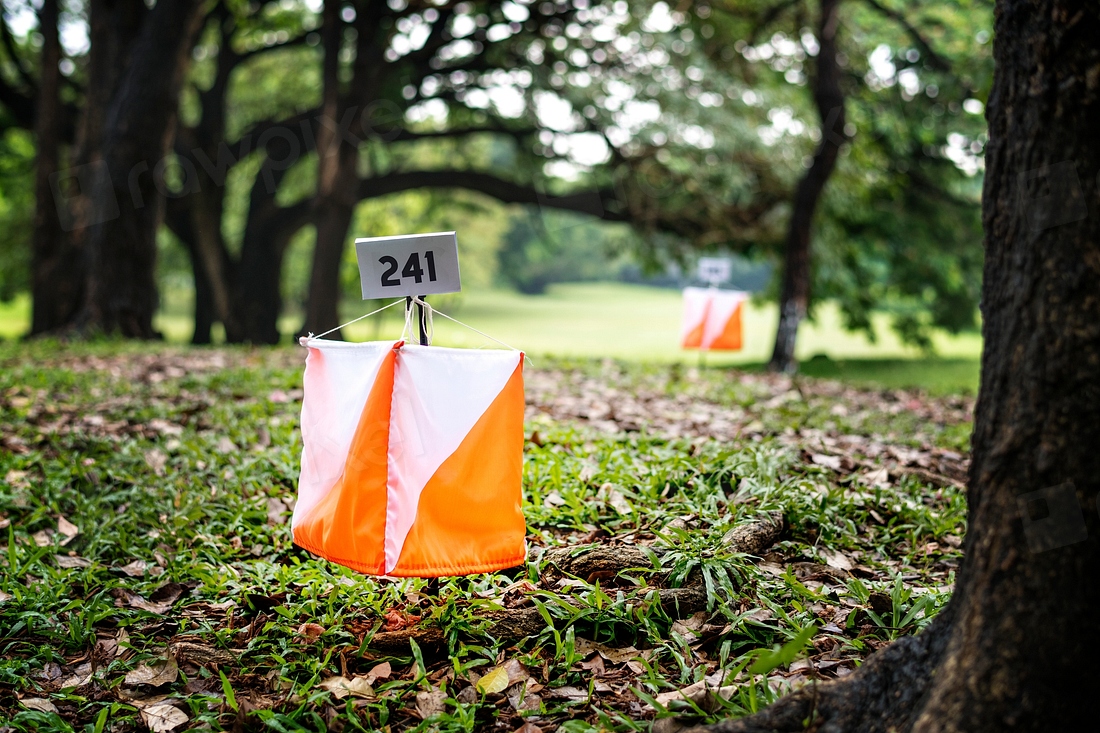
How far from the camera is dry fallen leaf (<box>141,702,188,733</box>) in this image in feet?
7.82

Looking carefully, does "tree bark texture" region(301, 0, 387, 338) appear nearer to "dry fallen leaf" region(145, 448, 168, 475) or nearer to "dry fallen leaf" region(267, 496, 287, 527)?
"dry fallen leaf" region(145, 448, 168, 475)

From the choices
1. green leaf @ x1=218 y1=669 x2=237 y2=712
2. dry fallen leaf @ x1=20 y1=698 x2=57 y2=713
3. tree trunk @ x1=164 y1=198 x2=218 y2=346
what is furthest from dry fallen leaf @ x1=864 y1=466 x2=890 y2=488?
tree trunk @ x1=164 y1=198 x2=218 y2=346

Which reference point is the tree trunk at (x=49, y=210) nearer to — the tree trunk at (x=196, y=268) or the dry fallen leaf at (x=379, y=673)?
the tree trunk at (x=196, y=268)

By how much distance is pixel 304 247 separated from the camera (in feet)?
115

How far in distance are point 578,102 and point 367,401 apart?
1105cm

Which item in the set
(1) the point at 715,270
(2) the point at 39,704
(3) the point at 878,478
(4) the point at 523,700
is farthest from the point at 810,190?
(2) the point at 39,704

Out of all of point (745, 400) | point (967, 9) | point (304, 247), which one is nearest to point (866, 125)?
point (967, 9)

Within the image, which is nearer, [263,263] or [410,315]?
[410,315]

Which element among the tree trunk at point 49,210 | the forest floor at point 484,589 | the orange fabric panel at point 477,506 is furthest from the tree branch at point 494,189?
the orange fabric panel at point 477,506

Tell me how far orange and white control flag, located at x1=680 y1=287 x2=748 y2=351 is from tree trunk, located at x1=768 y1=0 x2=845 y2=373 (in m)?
2.15

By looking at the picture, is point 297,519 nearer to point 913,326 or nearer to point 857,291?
point 857,291

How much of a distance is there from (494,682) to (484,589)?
0.55 m

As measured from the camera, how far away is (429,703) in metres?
2.43

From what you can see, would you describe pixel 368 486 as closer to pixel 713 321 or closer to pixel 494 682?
pixel 494 682
